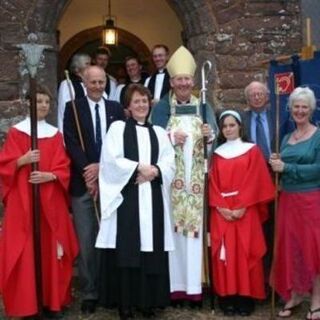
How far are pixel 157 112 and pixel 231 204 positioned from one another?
920mm

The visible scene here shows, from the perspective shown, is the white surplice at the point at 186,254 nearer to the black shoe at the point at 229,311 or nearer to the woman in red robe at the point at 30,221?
the black shoe at the point at 229,311

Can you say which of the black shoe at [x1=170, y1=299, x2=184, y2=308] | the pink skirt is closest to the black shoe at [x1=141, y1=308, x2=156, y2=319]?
the black shoe at [x1=170, y1=299, x2=184, y2=308]

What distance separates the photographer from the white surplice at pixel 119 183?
188 inches

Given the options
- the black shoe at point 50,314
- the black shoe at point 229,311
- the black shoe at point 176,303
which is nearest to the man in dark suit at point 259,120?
the black shoe at point 229,311

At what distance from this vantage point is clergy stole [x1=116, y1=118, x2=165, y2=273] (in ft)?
15.5

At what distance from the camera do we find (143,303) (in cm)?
478

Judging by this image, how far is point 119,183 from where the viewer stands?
4.78 metres

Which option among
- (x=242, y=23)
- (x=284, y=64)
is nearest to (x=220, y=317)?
(x=284, y=64)

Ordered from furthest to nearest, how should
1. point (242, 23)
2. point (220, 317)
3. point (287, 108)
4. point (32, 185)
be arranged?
point (242, 23) < point (287, 108) < point (220, 317) < point (32, 185)

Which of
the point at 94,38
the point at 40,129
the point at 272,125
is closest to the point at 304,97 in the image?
the point at 272,125

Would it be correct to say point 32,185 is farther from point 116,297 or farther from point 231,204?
point 231,204

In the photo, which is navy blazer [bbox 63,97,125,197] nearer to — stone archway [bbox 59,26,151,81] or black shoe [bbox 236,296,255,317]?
black shoe [bbox 236,296,255,317]

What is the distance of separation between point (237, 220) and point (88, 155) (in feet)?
3.94

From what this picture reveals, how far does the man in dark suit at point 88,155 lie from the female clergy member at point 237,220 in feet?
2.90
